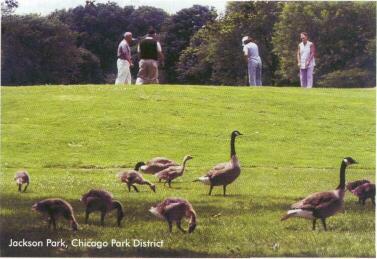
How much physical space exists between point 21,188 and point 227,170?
3.43 m

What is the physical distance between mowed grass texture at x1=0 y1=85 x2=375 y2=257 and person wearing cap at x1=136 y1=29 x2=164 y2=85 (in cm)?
22

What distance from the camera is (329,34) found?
1577cm

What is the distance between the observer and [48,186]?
14898 mm

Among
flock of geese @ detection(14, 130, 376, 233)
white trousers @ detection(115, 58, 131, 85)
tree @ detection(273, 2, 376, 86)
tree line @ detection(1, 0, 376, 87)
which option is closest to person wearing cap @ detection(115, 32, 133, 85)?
white trousers @ detection(115, 58, 131, 85)

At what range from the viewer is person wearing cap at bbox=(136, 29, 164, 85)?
15609 millimetres

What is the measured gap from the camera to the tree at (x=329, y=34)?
15.4 metres

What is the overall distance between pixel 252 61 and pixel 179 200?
2843mm

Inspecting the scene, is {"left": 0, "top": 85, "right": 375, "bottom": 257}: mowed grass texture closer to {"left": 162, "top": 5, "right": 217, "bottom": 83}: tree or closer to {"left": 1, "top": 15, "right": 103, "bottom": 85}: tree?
{"left": 1, "top": 15, "right": 103, "bottom": 85}: tree

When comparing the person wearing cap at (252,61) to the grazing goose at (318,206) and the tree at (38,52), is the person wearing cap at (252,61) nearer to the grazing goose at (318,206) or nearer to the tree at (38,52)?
the grazing goose at (318,206)

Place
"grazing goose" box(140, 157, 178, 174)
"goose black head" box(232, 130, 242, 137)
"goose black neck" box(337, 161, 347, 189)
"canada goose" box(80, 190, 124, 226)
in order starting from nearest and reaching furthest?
"canada goose" box(80, 190, 124, 226) < "goose black neck" box(337, 161, 347, 189) < "grazing goose" box(140, 157, 178, 174) < "goose black head" box(232, 130, 242, 137)

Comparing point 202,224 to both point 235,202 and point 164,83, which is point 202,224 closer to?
point 235,202

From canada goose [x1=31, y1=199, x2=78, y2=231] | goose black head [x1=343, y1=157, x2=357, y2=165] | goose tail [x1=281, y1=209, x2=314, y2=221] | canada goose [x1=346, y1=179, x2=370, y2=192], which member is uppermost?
goose black head [x1=343, y1=157, x2=357, y2=165]

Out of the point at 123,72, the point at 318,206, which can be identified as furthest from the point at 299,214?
the point at 123,72

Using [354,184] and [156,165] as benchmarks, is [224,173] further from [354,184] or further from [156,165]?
[354,184]
